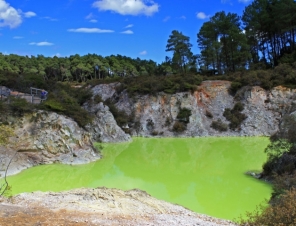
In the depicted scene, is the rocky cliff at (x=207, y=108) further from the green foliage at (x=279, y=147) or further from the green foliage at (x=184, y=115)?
the green foliage at (x=279, y=147)

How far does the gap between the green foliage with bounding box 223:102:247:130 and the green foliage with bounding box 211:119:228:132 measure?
0.69m

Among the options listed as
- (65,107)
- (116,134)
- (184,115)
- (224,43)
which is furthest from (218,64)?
(65,107)

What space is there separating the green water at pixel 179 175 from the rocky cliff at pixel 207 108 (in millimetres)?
5564

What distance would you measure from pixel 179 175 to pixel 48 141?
31.5ft

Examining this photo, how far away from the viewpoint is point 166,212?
1142cm

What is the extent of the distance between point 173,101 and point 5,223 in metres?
31.2

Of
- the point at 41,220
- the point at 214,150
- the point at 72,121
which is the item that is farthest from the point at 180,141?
the point at 41,220

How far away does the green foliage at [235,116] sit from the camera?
36.3 m

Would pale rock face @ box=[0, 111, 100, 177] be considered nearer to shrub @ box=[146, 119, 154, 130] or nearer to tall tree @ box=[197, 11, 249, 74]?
shrub @ box=[146, 119, 154, 130]

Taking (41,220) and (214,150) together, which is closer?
(41,220)

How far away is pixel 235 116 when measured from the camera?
37.1 m

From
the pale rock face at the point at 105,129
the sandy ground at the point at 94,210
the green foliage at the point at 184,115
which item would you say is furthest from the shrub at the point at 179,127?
the sandy ground at the point at 94,210

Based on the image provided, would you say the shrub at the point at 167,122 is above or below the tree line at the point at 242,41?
below

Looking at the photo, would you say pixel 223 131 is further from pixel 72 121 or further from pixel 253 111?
pixel 72 121
